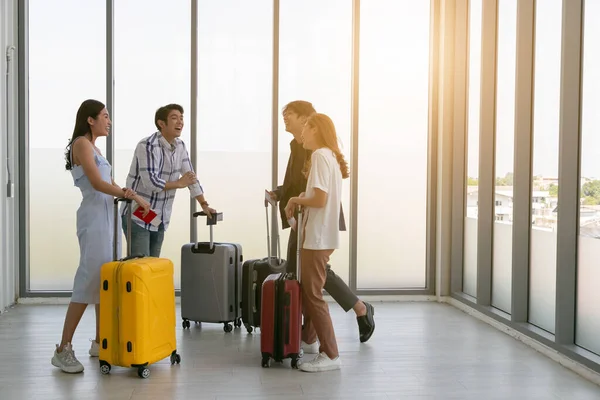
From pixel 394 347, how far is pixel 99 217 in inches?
79.4

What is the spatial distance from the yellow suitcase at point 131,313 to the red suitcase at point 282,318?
0.58 m

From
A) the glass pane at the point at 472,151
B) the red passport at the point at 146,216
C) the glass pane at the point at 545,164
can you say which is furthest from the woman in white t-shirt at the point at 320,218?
the glass pane at the point at 472,151

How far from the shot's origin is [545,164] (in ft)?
16.5

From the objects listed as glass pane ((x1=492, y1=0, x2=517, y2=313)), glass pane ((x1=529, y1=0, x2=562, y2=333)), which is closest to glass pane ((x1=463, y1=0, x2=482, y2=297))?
glass pane ((x1=492, y1=0, x2=517, y2=313))

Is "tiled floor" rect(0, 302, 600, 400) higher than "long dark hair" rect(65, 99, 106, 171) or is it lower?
lower

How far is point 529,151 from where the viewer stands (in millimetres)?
5250

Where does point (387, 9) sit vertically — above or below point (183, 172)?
above

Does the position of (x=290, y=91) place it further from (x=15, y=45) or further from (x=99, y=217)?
(x=99, y=217)

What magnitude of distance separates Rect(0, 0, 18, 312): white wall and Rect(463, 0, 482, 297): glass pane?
379 cm

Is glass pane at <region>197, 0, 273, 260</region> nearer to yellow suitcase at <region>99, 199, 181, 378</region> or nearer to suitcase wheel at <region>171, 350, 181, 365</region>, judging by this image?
suitcase wheel at <region>171, 350, 181, 365</region>

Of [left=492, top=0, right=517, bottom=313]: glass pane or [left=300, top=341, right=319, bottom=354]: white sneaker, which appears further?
[left=492, top=0, right=517, bottom=313]: glass pane

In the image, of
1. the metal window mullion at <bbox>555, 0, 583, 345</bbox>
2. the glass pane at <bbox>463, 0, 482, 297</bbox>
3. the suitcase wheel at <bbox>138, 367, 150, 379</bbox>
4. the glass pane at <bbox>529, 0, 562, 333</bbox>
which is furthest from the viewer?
the glass pane at <bbox>463, 0, 482, 297</bbox>

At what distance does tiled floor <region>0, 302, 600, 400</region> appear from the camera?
12.5 ft

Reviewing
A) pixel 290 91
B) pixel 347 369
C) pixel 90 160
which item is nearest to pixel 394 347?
pixel 347 369
